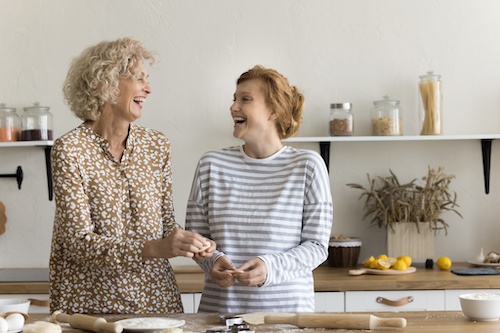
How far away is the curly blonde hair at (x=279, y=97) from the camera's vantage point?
2176 mm

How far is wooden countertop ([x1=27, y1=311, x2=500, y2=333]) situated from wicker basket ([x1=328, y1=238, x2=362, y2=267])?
1.37m

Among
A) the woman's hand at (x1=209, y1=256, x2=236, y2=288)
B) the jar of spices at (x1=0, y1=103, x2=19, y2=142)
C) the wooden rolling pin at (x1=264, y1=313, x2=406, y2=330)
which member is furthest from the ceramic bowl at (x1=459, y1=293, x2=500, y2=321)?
the jar of spices at (x1=0, y1=103, x2=19, y2=142)

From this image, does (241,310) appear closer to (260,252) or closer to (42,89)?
(260,252)

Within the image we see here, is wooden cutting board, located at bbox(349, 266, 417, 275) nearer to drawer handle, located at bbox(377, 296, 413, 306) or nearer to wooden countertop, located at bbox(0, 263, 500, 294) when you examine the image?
wooden countertop, located at bbox(0, 263, 500, 294)

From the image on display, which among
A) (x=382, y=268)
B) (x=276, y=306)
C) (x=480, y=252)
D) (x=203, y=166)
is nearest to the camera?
(x=276, y=306)

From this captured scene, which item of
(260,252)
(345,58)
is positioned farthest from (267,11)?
(260,252)

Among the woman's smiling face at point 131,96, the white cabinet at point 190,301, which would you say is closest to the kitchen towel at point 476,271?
the white cabinet at point 190,301

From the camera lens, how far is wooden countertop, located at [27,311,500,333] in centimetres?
166

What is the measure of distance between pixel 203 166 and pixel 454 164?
1.77 metres

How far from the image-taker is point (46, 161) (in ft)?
11.6

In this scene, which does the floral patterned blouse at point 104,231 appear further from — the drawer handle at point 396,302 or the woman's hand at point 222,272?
the drawer handle at point 396,302

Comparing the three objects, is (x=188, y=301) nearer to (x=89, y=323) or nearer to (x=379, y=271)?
(x=379, y=271)

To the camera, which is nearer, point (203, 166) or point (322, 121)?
point (203, 166)

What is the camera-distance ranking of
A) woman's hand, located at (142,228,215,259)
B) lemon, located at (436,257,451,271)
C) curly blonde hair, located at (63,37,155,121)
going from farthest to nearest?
lemon, located at (436,257,451,271)
curly blonde hair, located at (63,37,155,121)
woman's hand, located at (142,228,215,259)
